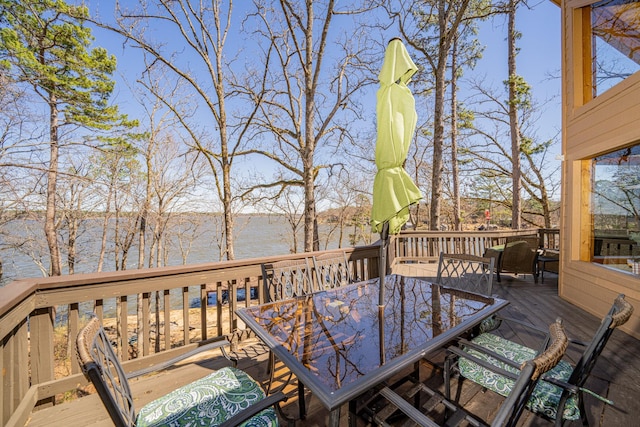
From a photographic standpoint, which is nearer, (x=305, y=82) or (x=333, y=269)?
(x=333, y=269)

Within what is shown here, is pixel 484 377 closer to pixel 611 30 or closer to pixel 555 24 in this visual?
pixel 611 30

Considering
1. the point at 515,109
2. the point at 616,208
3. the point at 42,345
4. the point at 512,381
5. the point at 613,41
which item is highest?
the point at 515,109

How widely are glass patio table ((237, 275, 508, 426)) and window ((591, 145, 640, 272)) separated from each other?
122 inches

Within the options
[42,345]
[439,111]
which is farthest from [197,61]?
[42,345]

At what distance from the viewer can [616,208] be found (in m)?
4.02

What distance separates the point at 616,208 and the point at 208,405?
5.77 m

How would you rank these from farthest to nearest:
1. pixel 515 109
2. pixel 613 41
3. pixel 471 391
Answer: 1. pixel 515 109
2. pixel 613 41
3. pixel 471 391

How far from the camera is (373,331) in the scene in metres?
1.73

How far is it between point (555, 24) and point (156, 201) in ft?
44.9

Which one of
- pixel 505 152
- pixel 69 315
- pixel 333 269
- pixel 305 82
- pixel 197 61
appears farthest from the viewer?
pixel 505 152

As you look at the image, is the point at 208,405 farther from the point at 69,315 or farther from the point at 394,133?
the point at 394,133

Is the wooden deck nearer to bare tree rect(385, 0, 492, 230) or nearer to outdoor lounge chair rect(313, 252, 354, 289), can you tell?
outdoor lounge chair rect(313, 252, 354, 289)

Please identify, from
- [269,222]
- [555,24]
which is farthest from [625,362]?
[269,222]

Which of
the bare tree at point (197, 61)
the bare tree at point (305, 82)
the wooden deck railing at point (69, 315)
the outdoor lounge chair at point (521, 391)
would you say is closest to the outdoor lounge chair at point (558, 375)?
the outdoor lounge chair at point (521, 391)
